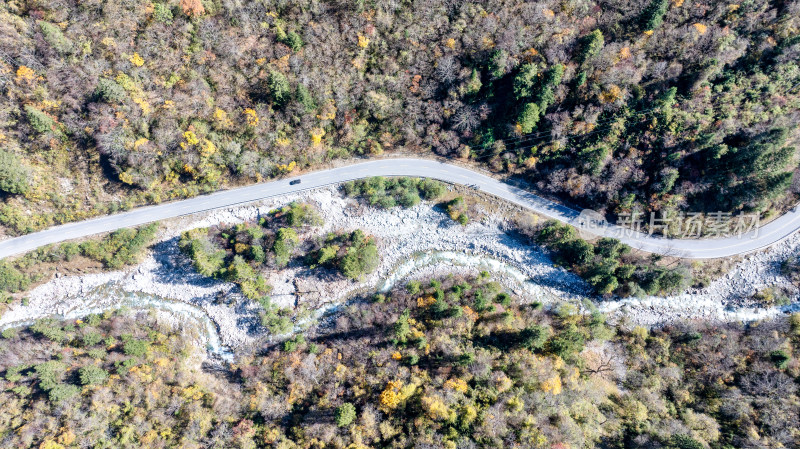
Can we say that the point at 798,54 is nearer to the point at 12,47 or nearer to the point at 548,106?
the point at 548,106

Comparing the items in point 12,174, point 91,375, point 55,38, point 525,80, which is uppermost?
point 55,38

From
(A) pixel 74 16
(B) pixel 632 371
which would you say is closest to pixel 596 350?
(B) pixel 632 371

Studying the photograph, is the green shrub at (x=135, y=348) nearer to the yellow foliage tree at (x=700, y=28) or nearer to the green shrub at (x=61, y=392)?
the green shrub at (x=61, y=392)

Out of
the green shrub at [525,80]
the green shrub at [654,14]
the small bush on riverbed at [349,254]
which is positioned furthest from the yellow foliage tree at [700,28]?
the small bush on riverbed at [349,254]

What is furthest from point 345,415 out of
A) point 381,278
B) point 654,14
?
point 654,14

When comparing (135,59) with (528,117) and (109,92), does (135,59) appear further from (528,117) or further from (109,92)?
(528,117)
